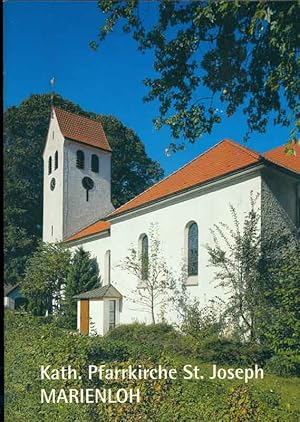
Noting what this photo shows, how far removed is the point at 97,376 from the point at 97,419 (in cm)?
34

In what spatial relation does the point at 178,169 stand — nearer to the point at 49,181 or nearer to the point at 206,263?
the point at 206,263

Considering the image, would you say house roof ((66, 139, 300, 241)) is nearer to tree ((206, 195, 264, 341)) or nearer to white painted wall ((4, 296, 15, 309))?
tree ((206, 195, 264, 341))

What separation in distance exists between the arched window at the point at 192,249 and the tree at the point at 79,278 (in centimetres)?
84

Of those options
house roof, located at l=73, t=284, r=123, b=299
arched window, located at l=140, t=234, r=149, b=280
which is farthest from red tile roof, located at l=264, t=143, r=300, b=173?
house roof, located at l=73, t=284, r=123, b=299

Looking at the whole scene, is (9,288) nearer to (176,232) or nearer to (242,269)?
(176,232)

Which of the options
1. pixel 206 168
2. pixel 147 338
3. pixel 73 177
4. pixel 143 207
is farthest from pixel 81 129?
A: pixel 147 338

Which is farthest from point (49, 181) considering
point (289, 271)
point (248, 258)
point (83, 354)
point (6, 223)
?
point (289, 271)

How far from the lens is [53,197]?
5.03 metres

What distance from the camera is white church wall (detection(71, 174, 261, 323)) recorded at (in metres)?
4.59

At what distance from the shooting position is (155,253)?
16.0 ft

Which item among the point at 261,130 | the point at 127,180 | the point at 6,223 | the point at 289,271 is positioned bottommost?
the point at 289,271

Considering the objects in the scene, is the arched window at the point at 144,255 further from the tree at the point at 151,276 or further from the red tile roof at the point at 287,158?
the red tile roof at the point at 287,158

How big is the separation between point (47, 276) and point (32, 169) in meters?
0.97

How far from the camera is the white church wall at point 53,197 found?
4.98 metres
